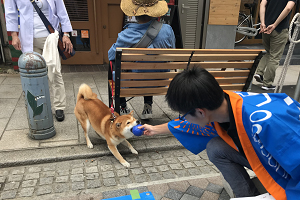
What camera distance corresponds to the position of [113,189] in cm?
236

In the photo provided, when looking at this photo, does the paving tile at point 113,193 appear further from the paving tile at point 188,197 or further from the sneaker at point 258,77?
the sneaker at point 258,77

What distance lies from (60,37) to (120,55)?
153cm

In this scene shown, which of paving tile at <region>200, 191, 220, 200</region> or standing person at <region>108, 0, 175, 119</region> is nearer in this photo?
paving tile at <region>200, 191, 220, 200</region>

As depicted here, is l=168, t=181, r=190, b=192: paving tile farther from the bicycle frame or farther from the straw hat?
the bicycle frame

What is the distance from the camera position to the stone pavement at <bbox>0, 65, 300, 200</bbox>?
7.59 ft

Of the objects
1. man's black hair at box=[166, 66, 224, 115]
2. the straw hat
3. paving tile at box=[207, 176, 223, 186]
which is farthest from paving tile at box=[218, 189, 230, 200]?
the straw hat

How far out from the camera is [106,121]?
2.85 meters

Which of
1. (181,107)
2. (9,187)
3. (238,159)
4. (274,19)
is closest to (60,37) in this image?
(9,187)

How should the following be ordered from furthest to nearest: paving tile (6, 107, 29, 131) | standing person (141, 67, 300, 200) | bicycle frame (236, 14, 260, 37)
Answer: bicycle frame (236, 14, 260, 37)
paving tile (6, 107, 29, 131)
standing person (141, 67, 300, 200)

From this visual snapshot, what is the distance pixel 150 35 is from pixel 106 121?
47.7 inches

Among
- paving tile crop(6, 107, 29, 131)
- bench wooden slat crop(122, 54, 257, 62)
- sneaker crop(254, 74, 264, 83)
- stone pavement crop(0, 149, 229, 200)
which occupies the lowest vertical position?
stone pavement crop(0, 149, 229, 200)

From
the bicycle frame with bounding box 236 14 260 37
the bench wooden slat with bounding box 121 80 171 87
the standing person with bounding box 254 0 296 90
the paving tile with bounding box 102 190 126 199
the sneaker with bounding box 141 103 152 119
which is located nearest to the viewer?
the paving tile with bounding box 102 190 126 199

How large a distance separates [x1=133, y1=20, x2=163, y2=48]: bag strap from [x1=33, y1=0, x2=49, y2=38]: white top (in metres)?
1.45

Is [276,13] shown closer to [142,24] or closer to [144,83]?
[142,24]
